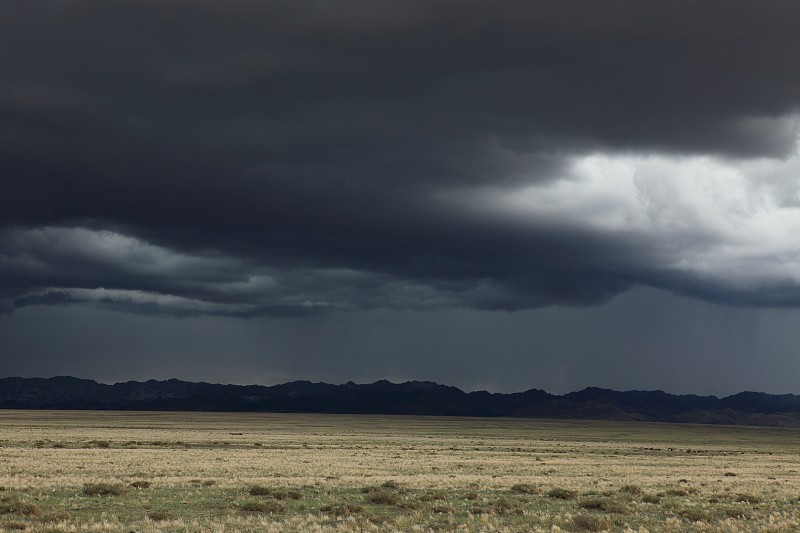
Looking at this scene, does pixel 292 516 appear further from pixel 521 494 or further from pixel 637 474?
pixel 637 474

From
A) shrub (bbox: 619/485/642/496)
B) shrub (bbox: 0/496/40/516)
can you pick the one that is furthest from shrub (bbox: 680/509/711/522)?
shrub (bbox: 0/496/40/516)

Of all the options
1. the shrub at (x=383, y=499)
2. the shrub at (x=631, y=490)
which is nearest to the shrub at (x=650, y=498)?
the shrub at (x=631, y=490)

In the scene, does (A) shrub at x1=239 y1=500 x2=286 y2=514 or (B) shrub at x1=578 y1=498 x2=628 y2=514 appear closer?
→ (A) shrub at x1=239 y1=500 x2=286 y2=514

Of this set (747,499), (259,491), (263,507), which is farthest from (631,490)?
(263,507)

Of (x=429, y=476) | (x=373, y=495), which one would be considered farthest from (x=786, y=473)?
(x=373, y=495)

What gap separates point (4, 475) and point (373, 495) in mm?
23568

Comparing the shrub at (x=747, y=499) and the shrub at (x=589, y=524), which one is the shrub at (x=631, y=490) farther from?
the shrub at (x=589, y=524)

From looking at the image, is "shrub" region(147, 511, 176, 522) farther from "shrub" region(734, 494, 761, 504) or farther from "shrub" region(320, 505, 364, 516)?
"shrub" region(734, 494, 761, 504)

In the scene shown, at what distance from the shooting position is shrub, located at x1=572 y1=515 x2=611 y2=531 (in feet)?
86.5

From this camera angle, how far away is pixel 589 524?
1045 inches

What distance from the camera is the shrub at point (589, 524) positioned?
2638 cm

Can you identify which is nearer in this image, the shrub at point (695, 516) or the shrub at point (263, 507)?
the shrub at point (695, 516)

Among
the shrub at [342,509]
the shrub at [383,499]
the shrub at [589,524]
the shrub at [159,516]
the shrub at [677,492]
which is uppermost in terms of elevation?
the shrub at [589,524]

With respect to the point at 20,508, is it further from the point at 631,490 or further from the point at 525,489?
the point at 631,490
